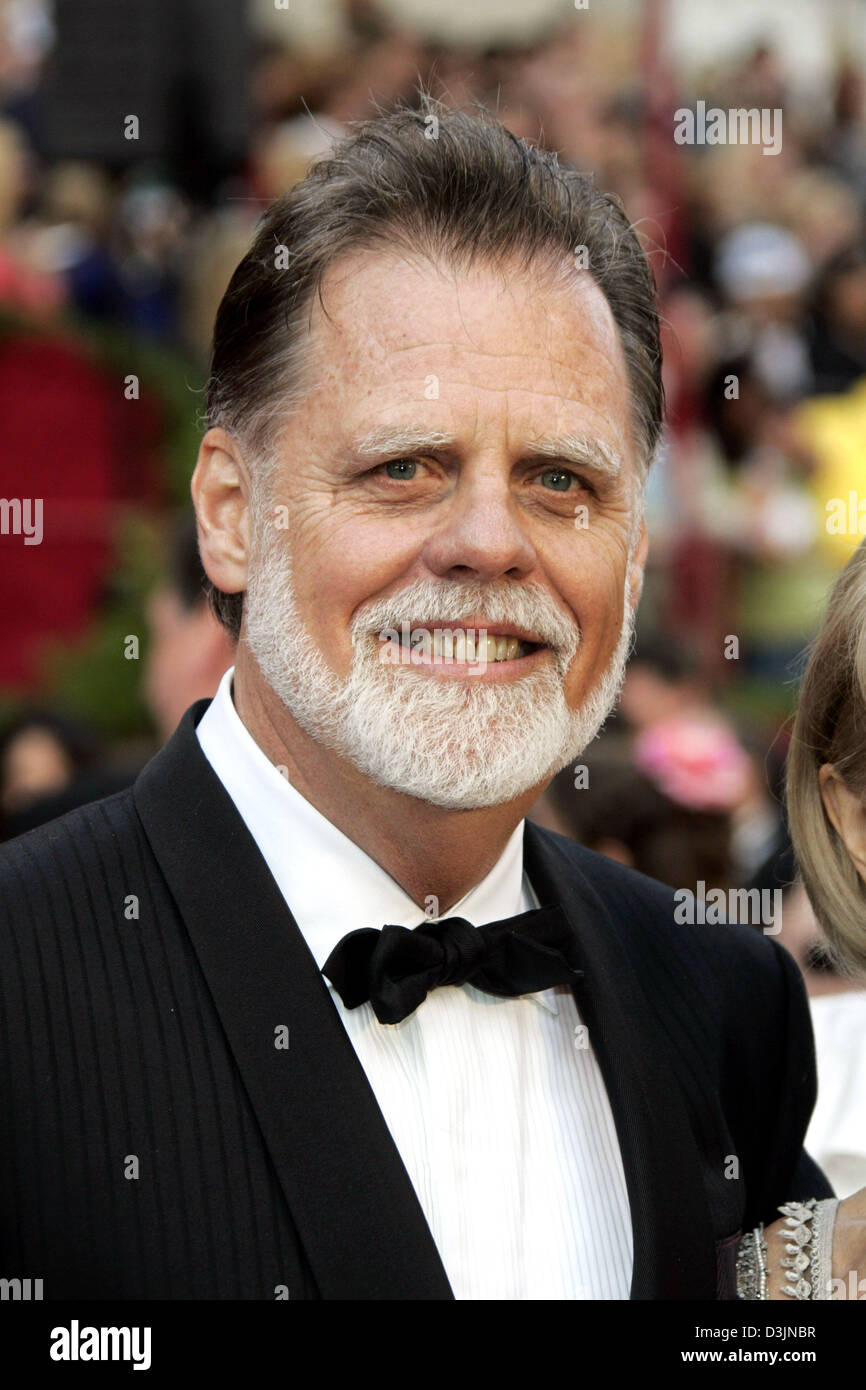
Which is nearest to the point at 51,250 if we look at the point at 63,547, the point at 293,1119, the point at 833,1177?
the point at 63,547

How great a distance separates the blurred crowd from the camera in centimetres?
539

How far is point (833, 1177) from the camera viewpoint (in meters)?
2.91

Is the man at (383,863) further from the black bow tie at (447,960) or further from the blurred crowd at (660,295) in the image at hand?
the blurred crowd at (660,295)

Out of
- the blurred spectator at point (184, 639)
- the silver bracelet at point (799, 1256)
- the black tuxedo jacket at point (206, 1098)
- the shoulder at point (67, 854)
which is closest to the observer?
the black tuxedo jacket at point (206, 1098)

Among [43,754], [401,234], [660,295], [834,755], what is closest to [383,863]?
[834,755]

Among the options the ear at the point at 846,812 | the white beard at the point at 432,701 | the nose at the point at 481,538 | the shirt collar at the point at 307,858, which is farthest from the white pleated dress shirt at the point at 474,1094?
the ear at the point at 846,812

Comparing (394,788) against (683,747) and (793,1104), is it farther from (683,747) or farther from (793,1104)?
(683,747)

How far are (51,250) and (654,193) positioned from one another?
7.65 ft

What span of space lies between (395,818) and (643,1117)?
452 mm

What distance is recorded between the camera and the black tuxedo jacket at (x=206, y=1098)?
1777 mm

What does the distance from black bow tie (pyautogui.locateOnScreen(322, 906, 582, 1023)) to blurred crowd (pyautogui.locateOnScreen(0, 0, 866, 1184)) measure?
213 cm

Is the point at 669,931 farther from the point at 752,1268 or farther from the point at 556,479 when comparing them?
the point at 556,479

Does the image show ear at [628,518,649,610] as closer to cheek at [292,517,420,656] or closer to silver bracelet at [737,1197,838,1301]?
cheek at [292,517,420,656]

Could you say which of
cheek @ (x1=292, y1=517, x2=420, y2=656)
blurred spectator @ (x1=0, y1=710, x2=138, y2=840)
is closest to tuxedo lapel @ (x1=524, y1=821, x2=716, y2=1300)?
cheek @ (x1=292, y1=517, x2=420, y2=656)
